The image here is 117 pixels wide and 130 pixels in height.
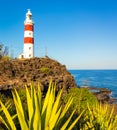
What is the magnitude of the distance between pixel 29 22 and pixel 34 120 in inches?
1623

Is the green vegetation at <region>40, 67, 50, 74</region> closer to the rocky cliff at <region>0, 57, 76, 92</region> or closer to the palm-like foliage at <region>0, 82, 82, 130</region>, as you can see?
the rocky cliff at <region>0, 57, 76, 92</region>

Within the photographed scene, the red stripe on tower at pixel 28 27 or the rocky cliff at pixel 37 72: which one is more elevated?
the red stripe on tower at pixel 28 27

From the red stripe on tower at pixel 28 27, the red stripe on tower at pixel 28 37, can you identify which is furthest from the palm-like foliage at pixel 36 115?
the red stripe on tower at pixel 28 27

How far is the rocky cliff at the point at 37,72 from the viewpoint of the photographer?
3719 centimetres

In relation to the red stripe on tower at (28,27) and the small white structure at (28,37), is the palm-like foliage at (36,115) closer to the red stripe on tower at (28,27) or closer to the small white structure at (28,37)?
the small white structure at (28,37)

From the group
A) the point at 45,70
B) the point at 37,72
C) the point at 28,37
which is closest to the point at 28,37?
the point at 28,37

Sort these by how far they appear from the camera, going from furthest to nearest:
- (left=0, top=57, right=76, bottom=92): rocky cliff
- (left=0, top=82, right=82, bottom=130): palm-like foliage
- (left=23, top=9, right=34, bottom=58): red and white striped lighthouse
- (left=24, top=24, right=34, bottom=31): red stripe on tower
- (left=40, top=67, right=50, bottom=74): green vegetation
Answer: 1. (left=24, top=24, right=34, bottom=31): red stripe on tower
2. (left=23, top=9, right=34, bottom=58): red and white striped lighthouse
3. (left=40, top=67, right=50, bottom=74): green vegetation
4. (left=0, top=57, right=76, bottom=92): rocky cliff
5. (left=0, top=82, right=82, bottom=130): palm-like foliage

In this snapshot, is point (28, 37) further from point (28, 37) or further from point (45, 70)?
point (45, 70)

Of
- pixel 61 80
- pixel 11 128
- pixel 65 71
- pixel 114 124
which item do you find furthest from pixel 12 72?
pixel 11 128

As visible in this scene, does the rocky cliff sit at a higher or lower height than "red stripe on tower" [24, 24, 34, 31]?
lower

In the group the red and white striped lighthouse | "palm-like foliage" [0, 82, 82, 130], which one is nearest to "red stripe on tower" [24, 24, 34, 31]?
the red and white striped lighthouse

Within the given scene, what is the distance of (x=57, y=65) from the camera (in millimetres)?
45156

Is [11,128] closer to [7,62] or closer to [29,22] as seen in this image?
[7,62]

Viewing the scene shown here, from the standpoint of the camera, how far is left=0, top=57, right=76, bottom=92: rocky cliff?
122 feet
